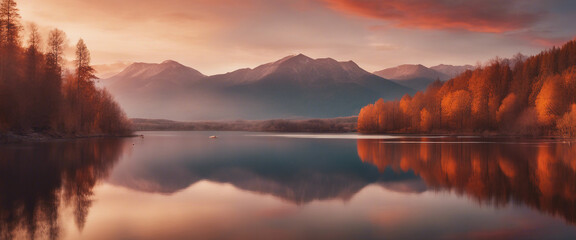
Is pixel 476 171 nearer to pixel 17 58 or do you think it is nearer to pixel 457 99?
pixel 17 58

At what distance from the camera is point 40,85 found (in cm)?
6481

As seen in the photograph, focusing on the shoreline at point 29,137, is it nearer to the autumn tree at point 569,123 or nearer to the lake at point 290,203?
the lake at point 290,203

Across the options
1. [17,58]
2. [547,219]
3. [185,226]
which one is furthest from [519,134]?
[17,58]

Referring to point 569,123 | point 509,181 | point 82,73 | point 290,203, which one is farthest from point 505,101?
point 82,73

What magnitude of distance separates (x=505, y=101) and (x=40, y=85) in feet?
353

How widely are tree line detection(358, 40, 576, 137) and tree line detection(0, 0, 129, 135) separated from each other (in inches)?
3816

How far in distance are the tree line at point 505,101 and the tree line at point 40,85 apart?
318ft

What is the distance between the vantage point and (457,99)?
11275 centimetres

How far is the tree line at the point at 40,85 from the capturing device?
5847 centimetres

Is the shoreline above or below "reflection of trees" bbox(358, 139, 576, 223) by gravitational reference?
above

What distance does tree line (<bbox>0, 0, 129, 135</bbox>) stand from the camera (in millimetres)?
58469

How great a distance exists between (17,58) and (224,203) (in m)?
62.7

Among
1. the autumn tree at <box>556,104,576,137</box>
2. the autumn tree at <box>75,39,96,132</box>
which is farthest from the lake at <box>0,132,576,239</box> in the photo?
the autumn tree at <box>75,39,96,132</box>

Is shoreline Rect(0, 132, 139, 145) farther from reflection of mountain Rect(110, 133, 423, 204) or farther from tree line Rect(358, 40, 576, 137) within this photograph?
tree line Rect(358, 40, 576, 137)
